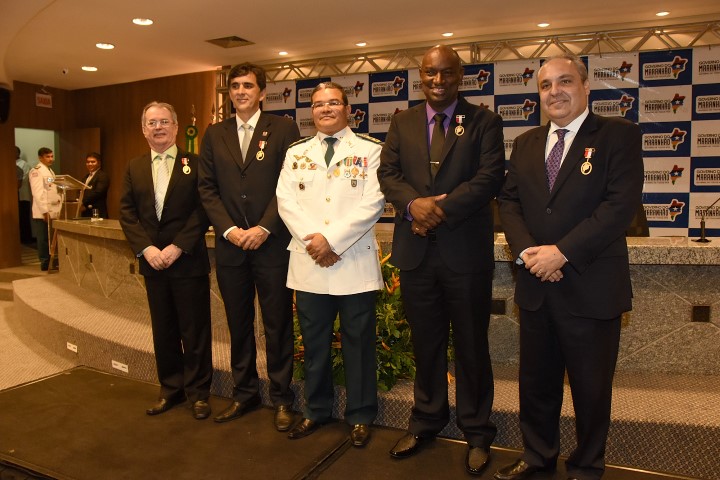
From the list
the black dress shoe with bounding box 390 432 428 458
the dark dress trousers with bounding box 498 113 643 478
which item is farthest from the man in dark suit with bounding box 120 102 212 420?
the dark dress trousers with bounding box 498 113 643 478

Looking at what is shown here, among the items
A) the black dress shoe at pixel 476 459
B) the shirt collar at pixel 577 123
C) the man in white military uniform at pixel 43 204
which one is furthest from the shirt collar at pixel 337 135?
the man in white military uniform at pixel 43 204

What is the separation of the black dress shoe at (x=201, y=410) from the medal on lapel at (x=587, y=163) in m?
2.03

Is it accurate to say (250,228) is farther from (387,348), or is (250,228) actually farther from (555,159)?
(555,159)

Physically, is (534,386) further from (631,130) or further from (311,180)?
(311,180)

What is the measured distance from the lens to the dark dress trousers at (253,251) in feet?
8.90

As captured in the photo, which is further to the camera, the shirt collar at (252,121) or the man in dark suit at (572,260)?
the shirt collar at (252,121)

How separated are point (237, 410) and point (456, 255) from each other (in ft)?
4.45

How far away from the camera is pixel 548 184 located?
6.80ft

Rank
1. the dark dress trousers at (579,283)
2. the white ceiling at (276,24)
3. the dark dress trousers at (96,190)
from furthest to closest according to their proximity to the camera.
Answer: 1. the dark dress trousers at (96,190)
2. the white ceiling at (276,24)
3. the dark dress trousers at (579,283)

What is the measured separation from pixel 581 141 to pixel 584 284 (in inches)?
19.2

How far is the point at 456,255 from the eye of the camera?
88.0 inches

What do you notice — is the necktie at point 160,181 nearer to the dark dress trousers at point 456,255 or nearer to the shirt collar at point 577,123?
the dark dress trousers at point 456,255

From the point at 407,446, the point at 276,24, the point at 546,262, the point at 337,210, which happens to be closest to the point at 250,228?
the point at 337,210

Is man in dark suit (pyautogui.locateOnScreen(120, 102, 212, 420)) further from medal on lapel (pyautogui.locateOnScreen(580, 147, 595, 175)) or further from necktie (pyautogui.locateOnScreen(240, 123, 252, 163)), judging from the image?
medal on lapel (pyautogui.locateOnScreen(580, 147, 595, 175))
